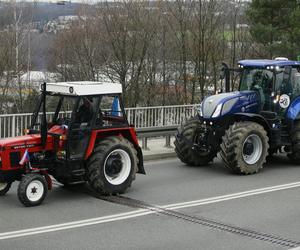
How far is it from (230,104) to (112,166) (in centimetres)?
370

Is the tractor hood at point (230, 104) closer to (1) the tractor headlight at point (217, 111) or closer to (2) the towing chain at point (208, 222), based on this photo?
(1) the tractor headlight at point (217, 111)

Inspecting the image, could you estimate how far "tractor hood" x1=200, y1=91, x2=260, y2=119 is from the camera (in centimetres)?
1275

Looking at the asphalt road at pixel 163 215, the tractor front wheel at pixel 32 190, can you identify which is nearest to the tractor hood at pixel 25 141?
the tractor front wheel at pixel 32 190

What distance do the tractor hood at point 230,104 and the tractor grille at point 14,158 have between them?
188 inches

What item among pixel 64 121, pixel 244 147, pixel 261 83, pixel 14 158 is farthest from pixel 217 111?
pixel 14 158

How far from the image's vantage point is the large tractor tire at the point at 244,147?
12211mm

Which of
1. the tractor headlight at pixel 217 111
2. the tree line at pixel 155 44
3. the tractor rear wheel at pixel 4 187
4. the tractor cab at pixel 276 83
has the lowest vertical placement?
the tractor rear wheel at pixel 4 187

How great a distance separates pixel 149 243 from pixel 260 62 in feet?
24.1

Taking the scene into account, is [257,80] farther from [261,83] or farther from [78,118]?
[78,118]

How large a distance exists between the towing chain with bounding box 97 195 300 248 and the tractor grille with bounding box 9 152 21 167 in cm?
153

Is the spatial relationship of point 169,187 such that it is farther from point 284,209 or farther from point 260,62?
point 260,62

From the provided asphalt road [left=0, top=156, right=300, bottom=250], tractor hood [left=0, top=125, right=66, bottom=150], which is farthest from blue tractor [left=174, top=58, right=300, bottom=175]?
tractor hood [left=0, top=125, right=66, bottom=150]

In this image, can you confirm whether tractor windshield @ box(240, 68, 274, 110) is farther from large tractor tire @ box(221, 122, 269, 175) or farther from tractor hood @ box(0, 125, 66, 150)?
tractor hood @ box(0, 125, 66, 150)

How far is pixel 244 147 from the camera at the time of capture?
40.9 feet
